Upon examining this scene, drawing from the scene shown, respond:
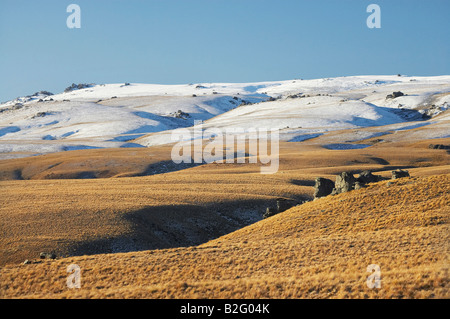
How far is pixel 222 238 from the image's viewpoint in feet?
106

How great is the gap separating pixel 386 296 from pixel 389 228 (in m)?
11.3

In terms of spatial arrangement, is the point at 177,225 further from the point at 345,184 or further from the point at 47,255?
the point at 345,184

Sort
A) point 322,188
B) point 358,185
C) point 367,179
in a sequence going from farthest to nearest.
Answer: point 322,188 → point 367,179 → point 358,185

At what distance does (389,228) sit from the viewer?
86.4ft

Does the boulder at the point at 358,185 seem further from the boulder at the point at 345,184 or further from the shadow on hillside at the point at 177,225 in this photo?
the shadow on hillside at the point at 177,225

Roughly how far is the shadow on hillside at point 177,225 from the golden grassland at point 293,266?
19.6ft

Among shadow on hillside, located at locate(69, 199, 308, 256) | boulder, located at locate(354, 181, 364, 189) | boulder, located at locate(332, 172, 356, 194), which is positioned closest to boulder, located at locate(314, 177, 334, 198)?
boulder, located at locate(332, 172, 356, 194)

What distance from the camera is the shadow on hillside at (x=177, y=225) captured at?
30562mm

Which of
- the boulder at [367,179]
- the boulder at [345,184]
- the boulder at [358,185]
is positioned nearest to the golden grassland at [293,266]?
the boulder at [358,185]

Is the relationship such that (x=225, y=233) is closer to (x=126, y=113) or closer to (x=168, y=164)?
(x=168, y=164)

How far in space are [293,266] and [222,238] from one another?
12179mm

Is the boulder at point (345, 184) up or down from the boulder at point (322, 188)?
up

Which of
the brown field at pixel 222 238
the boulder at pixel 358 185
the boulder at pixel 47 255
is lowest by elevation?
the boulder at pixel 47 255

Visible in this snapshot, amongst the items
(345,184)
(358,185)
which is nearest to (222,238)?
(345,184)
